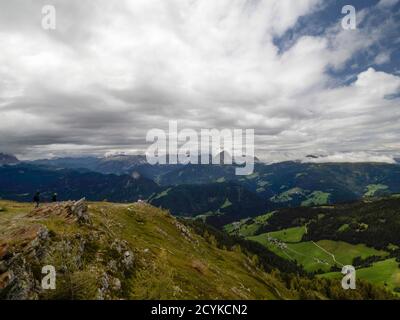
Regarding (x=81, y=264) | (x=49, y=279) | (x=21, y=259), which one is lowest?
(x=81, y=264)

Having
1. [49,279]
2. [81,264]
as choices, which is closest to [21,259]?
[49,279]

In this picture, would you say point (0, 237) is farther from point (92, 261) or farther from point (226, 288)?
point (226, 288)

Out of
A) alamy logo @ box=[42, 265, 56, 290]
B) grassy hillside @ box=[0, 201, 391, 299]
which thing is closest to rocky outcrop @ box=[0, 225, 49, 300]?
grassy hillside @ box=[0, 201, 391, 299]

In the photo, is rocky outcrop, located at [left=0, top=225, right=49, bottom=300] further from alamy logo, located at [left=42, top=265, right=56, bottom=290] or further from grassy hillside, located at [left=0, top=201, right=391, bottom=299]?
alamy logo, located at [left=42, top=265, right=56, bottom=290]

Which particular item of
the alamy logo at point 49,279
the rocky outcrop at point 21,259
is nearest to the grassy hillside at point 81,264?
the rocky outcrop at point 21,259

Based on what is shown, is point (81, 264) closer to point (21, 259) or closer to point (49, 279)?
point (21, 259)

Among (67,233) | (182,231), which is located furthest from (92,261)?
(182,231)

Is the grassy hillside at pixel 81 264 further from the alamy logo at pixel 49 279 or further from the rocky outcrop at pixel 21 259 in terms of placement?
the alamy logo at pixel 49 279

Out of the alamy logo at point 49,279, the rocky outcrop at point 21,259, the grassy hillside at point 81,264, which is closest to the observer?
the alamy logo at point 49,279

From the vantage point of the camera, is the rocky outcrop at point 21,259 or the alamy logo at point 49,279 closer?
the alamy logo at point 49,279

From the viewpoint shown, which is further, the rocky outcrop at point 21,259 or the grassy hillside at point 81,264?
the grassy hillside at point 81,264

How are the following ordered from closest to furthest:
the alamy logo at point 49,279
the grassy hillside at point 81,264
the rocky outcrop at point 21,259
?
1. the alamy logo at point 49,279
2. the rocky outcrop at point 21,259
3. the grassy hillside at point 81,264

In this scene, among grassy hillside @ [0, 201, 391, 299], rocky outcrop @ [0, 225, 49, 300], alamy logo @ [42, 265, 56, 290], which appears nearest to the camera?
alamy logo @ [42, 265, 56, 290]
